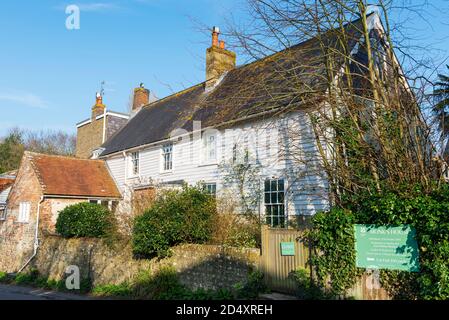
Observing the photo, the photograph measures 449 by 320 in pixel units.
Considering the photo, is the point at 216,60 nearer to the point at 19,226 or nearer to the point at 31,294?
the point at 19,226

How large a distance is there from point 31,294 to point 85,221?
11.6 ft

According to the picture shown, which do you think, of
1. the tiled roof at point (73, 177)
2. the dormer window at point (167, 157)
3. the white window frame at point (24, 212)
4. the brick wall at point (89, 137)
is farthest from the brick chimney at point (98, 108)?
the dormer window at point (167, 157)

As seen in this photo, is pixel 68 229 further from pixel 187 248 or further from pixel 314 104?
pixel 314 104

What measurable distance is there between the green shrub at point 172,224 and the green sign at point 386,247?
5423 millimetres

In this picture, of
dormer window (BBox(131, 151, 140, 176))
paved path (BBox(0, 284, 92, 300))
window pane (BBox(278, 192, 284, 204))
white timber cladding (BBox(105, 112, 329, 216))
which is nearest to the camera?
white timber cladding (BBox(105, 112, 329, 216))

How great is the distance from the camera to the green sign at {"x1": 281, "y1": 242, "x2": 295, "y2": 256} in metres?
10.1

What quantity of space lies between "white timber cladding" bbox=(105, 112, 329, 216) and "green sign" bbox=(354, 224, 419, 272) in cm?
252

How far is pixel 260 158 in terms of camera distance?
16.0 m

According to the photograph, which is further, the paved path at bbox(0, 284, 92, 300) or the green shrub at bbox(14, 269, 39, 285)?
the green shrub at bbox(14, 269, 39, 285)

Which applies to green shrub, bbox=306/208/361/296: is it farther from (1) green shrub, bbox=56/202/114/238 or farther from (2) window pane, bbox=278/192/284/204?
(1) green shrub, bbox=56/202/114/238

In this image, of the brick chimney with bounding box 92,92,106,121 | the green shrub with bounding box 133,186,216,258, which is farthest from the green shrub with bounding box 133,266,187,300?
the brick chimney with bounding box 92,92,106,121

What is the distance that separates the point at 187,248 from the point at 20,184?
14.8m

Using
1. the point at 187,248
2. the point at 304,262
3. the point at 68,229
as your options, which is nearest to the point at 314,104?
the point at 304,262

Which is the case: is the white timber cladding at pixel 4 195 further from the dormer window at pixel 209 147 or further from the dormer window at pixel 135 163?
the dormer window at pixel 209 147
